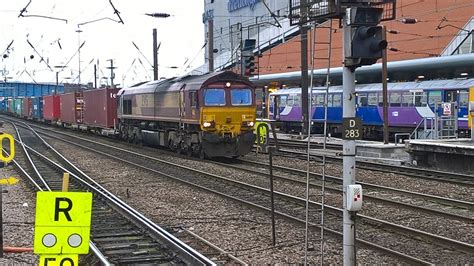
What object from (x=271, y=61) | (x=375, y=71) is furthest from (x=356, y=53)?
(x=271, y=61)

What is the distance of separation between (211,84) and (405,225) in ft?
42.4

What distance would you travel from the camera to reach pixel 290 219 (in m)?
11.3

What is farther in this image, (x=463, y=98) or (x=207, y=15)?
(x=207, y=15)

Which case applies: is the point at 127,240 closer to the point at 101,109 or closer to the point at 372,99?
the point at 372,99

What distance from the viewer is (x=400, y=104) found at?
33281 mm

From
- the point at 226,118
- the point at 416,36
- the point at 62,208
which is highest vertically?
the point at 416,36

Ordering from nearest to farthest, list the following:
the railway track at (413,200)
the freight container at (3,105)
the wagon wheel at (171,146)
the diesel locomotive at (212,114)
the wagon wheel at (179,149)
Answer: the railway track at (413,200), the diesel locomotive at (212,114), the wagon wheel at (179,149), the wagon wheel at (171,146), the freight container at (3,105)

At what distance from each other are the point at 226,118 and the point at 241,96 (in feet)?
3.58

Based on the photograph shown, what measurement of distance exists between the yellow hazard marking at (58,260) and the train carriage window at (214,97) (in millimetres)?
16617

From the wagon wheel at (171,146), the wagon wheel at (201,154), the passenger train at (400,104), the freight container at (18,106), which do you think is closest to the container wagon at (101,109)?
the wagon wheel at (171,146)

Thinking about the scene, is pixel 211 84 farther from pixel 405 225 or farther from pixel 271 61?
pixel 271 61

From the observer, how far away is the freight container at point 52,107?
54.5 meters

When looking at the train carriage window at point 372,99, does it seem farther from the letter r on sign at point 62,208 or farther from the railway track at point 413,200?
the letter r on sign at point 62,208

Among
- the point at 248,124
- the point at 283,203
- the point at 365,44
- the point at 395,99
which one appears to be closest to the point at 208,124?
the point at 248,124
